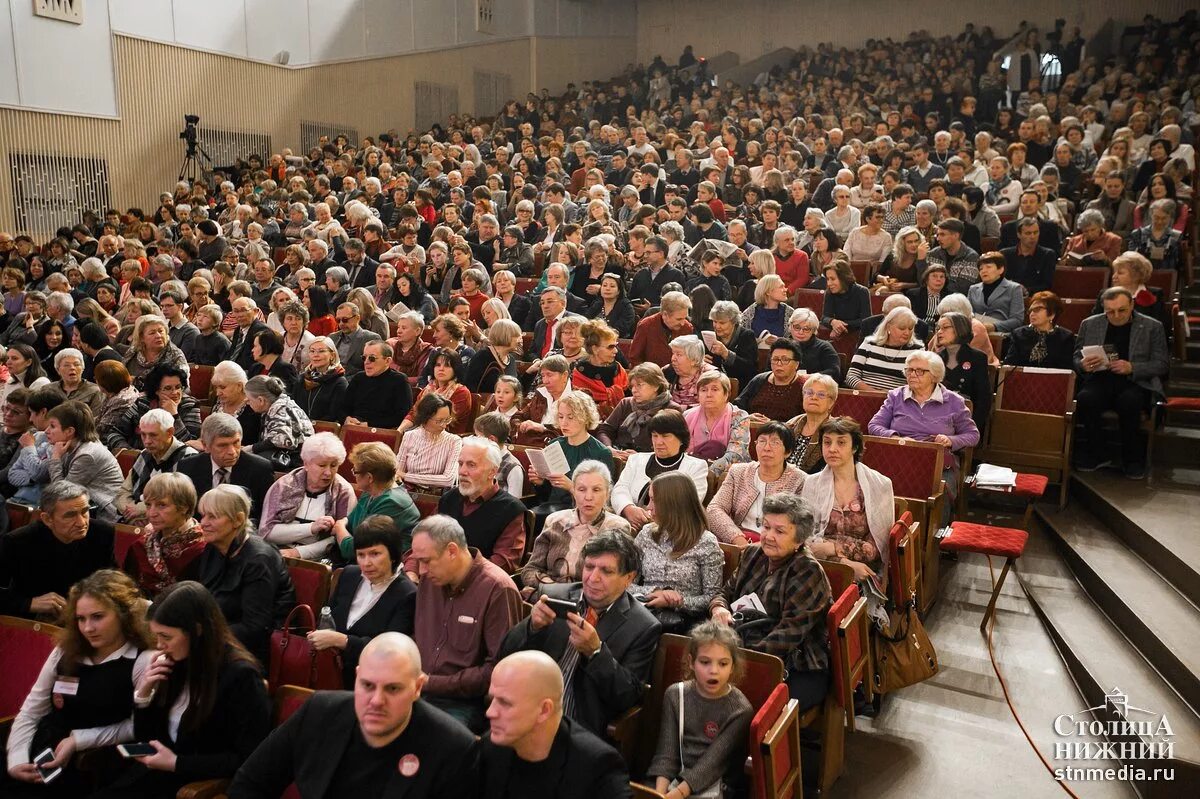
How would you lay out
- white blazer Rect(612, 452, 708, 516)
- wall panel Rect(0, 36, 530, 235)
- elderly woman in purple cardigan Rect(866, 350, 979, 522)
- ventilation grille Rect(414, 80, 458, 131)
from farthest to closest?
1. ventilation grille Rect(414, 80, 458, 131)
2. wall panel Rect(0, 36, 530, 235)
3. elderly woman in purple cardigan Rect(866, 350, 979, 522)
4. white blazer Rect(612, 452, 708, 516)

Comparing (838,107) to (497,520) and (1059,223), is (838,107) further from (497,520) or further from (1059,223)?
(497,520)

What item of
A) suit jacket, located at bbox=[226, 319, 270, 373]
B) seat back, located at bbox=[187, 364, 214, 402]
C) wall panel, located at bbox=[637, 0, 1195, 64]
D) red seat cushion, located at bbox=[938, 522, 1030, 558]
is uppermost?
wall panel, located at bbox=[637, 0, 1195, 64]

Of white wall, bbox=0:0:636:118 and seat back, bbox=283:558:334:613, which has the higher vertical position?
white wall, bbox=0:0:636:118

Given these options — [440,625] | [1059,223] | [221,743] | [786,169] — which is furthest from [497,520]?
[786,169]

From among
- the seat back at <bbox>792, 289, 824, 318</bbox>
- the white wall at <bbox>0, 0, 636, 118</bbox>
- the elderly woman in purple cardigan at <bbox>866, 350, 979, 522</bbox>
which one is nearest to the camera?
the elderly woman in purple cardigan at <bbox>866, 350, 979, 522</bbox>

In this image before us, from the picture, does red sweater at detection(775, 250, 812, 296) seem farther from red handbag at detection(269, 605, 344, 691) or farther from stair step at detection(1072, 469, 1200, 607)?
red handbag at detection(269, 605, 344, 691)

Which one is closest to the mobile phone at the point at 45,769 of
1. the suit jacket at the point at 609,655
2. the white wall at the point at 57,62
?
the suit jacket at the point at 609,655

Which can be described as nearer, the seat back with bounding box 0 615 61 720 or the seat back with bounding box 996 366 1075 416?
the seat back with bounding box 0 615 61 720

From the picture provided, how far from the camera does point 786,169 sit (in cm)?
962

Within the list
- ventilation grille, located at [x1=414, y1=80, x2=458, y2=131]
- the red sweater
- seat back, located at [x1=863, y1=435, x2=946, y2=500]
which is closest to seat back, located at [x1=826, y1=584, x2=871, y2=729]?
seat back, located at [x1=863, y1=435, x2=946, y2=500]

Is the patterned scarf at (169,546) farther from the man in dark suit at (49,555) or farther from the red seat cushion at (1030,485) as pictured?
the red seat cushion at (1030,485)

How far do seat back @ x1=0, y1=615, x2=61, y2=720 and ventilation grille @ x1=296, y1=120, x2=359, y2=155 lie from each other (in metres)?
11.6

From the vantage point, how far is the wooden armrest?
2455 millimetres

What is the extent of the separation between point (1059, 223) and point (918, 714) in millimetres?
5273
